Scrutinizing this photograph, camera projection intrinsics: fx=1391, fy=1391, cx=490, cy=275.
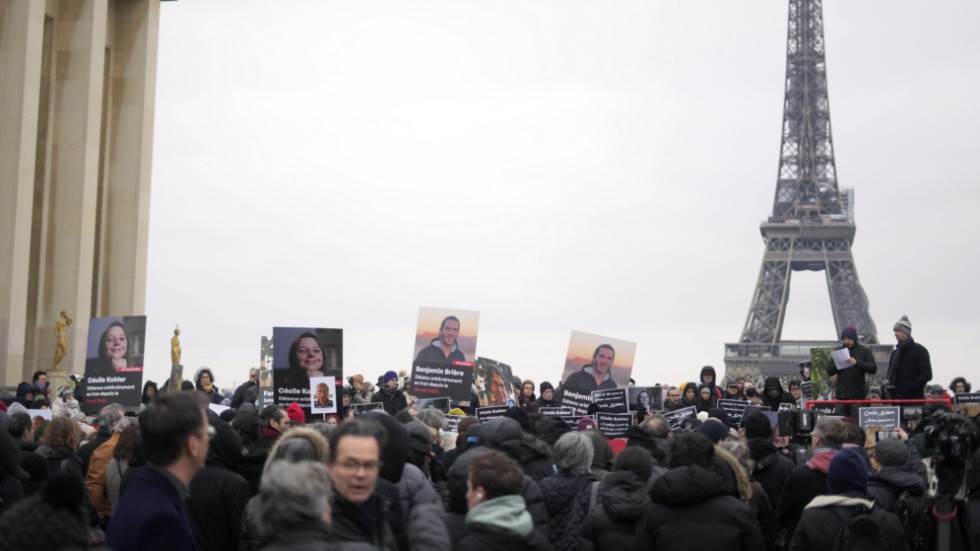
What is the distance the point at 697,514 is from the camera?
318 inches

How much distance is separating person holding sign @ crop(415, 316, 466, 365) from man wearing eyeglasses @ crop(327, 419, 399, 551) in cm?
1315

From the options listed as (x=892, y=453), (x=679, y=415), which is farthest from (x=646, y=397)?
(x=892, y=453)

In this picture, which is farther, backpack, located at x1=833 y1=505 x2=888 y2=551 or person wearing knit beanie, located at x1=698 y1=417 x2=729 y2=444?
person wearing knit beanie, located at x1=698 y1=417 x2=729 y2=444

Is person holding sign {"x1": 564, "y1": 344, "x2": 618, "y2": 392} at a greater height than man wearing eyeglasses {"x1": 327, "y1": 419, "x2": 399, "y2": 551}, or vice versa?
person holding sign {"x1": 564, "y1": 344, "x2": 618, "y2": 392}

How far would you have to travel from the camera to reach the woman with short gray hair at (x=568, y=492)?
8930mm

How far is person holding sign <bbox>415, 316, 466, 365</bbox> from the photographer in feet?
63.2

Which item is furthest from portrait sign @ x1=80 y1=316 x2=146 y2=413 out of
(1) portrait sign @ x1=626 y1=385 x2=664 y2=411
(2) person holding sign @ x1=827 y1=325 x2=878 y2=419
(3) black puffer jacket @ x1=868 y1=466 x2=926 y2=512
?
(3) black puffer jacket @ x1=868 y1=466 x2=926 y2=512

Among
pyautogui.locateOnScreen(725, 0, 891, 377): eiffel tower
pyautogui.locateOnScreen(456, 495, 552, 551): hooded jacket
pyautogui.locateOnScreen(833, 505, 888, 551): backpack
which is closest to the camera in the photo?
pyautogui.locateOnScreen(456, 495, 552, 551): hooded jacket

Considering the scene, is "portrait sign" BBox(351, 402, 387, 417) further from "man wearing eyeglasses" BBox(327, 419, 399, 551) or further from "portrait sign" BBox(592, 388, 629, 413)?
"man wearing eyeglasses" BBox(327, 419, 399, 551)

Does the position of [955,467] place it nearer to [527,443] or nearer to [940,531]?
[940,531]

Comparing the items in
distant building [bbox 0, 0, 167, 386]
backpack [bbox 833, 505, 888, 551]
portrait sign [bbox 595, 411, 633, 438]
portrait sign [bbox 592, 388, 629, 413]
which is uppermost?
distant building [bbox 0, 0, 167, 386]

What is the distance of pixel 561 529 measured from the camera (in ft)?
29.5

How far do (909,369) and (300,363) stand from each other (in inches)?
292

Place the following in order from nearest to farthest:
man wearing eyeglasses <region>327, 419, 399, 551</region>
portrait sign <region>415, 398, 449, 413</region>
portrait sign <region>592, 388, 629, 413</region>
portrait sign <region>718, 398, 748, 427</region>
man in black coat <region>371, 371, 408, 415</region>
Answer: man wearing eyeglasses <region>327, 419, 399, 551</region>, portrait sign <region>718, 398, 748, 427</region>, portrait sign <region>592, 388, 629, 413</region>, portrait sign <region>415, 398, 449, 413</region>, man in black coat <region>371, 371, 408, 415</region>
